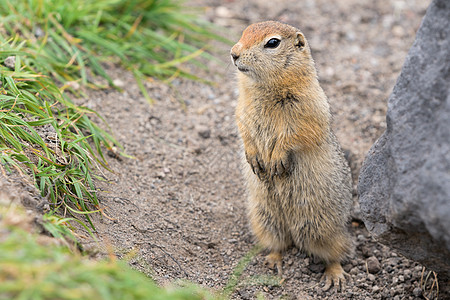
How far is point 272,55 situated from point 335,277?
197 cm

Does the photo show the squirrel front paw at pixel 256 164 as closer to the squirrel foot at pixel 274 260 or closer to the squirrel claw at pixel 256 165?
the squirrel claw at pixel 256 165

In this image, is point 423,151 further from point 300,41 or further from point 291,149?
point 300,41

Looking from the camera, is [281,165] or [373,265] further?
[373,265]

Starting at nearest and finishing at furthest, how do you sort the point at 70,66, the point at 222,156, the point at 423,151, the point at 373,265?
the point at 423,151
the point at 373,265
the point at 70,66
the point at 222,156

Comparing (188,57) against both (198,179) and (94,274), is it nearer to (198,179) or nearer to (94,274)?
(198,179)

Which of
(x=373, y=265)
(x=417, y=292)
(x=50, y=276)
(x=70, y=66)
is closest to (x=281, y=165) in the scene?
(x=373, y=265)

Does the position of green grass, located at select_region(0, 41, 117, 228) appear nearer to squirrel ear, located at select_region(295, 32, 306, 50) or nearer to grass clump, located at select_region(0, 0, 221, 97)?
grass clump, located at select_region(0, 0, 221, 97)

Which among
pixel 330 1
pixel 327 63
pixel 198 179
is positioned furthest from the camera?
pixel 330 1

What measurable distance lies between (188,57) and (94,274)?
14.1 ft

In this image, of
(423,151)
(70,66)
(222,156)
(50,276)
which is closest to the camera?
(50,276)

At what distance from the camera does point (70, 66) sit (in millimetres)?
5574

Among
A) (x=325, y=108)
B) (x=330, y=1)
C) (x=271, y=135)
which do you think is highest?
(x=330, y=1)

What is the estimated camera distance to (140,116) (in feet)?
19.0

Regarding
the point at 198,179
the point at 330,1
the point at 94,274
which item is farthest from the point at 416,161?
the point at 330,1
